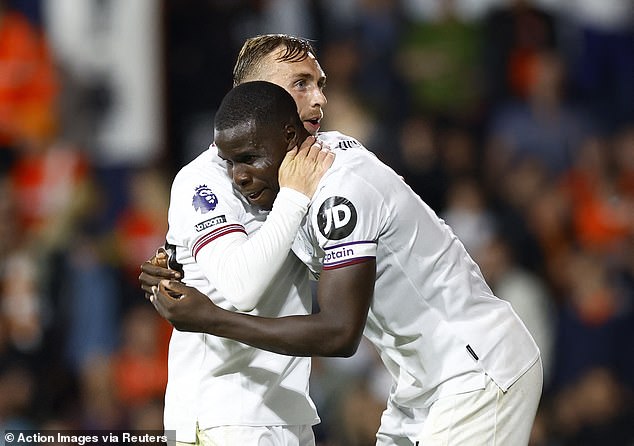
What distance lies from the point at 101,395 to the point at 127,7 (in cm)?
340

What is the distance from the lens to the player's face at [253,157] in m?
3.60

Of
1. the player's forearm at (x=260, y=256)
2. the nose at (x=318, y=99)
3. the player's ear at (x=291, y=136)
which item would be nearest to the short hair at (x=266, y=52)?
the nose at (x=318, y=99)

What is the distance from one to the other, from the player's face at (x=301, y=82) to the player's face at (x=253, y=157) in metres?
0.33

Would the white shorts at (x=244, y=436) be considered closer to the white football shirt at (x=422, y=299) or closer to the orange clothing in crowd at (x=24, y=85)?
the white football shirt at (x=422, y=299)

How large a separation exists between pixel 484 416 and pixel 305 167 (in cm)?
94

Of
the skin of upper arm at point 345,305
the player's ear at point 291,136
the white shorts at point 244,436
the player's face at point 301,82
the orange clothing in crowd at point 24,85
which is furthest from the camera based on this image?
the orange clothing in crowd at point 24,85

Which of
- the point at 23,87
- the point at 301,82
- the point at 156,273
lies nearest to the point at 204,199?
the point at 156,273

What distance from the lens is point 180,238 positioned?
3791 millimetres

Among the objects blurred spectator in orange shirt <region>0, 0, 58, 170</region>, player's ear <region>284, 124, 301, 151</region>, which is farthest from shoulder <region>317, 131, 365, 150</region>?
blurred spectator in orange shirt <region>0, 0, 58, 170</region>

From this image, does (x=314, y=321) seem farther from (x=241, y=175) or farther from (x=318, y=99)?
(x=318, y=99)

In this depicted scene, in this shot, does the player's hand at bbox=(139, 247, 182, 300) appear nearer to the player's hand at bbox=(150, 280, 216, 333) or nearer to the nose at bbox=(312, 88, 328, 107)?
the player's hand at bbox=(150, 280, 216, 333)

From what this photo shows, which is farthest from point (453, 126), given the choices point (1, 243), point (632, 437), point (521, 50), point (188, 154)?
point (1, 243)

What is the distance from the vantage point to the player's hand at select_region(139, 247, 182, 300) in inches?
150

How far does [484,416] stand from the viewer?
11.8ft
